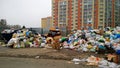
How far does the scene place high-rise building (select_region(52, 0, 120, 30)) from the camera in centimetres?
4059

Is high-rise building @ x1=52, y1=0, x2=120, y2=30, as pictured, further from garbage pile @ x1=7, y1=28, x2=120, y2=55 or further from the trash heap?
the trash heap

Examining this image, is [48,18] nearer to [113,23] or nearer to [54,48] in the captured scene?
[113,23]

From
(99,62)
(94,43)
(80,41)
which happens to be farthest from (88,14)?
(99,62)

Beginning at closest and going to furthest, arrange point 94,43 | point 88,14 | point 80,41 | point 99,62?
point 99,62 < point 94,43 < point 80,41 < point 88,14

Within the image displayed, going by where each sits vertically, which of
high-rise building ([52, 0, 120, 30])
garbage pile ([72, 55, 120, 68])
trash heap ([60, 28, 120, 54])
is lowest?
garbage pile ([72, 55, 120, 68])

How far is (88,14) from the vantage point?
42250 millimetres

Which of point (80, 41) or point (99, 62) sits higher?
point (80, 41)

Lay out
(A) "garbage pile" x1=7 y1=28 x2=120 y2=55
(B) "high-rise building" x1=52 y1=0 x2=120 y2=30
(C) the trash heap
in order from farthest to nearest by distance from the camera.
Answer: (B) "high-rise building" x1=52 y1=0 x2=120 y2=30 < (A) "garbage pile" x1=7 y1=28 x2=120 y2=55 < (C) the trash heap

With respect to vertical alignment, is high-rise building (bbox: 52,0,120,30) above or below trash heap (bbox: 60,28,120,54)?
above

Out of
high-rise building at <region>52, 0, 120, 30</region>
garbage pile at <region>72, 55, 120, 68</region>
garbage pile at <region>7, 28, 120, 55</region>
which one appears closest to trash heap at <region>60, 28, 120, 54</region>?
garbage pile at <region>7, 28, 120, 55</region>

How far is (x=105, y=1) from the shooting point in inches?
1594

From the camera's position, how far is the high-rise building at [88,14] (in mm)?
40594

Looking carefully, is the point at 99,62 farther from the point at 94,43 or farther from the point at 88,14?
the point at 88,14

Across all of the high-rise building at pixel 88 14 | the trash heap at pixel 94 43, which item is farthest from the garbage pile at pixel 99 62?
the high-rise building at pixel 88 14
